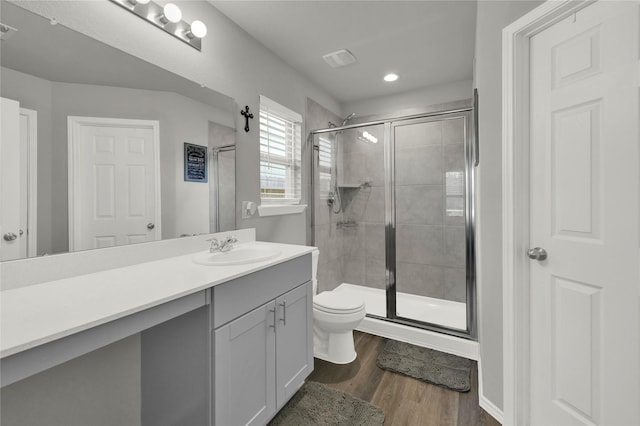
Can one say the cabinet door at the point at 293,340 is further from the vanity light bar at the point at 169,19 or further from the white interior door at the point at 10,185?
the vanity light bar at the point at 169,19

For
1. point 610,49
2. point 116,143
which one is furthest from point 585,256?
point 116,143

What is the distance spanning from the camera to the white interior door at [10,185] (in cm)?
103

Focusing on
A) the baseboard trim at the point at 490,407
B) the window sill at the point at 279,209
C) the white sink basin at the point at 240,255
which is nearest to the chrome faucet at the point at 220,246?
the white sink basin at the point at 240,255

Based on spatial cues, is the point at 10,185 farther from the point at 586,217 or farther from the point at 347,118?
the point at 347,118

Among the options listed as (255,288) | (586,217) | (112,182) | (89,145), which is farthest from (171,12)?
(586,217)

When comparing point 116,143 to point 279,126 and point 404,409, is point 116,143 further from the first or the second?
point 404,409

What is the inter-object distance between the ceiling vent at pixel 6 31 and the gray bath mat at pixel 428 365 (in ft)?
8.51

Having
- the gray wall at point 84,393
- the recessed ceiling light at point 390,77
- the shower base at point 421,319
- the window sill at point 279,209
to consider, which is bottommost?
the shower base at point 421,319

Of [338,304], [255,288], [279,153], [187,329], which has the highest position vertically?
[279,153]

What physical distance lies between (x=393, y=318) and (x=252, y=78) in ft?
7.80

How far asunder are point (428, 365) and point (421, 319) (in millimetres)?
620

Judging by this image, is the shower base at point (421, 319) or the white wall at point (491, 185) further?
the shower base at point (421, 319)

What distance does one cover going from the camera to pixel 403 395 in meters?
1.76

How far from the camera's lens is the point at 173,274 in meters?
1.22
